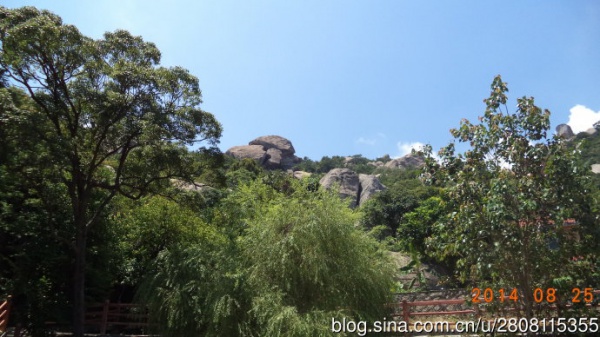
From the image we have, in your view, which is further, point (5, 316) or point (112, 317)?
point (112, 317)

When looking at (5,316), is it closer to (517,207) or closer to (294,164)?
(517,207)

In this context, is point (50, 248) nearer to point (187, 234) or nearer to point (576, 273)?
point (187, 234)

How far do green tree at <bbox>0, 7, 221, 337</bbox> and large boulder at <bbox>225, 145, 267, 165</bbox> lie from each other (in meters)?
56.6

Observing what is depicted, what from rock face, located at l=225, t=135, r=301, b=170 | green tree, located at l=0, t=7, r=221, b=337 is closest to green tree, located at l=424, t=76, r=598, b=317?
green tree, located at l=0, t=7, r=221, b=337

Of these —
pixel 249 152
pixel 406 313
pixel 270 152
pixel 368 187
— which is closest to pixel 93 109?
pixel 406 313

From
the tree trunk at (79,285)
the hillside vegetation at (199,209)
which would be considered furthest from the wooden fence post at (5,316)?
the tree trunk at (79,285)

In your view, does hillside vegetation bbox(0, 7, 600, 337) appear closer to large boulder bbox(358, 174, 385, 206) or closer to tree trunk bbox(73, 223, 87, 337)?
tree trunk bbox(73, 223, 87, 337)

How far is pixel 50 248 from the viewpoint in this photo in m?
11.9

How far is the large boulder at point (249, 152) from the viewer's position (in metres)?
70.3

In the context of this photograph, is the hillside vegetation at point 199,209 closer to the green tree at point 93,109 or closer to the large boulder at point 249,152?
the green tree at point 93,109

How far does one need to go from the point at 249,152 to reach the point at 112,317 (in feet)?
189

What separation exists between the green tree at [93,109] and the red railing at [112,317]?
6.77 feet

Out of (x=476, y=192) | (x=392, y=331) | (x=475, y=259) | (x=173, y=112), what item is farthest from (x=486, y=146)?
(x=173, y=112)

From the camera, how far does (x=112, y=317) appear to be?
14383mm
